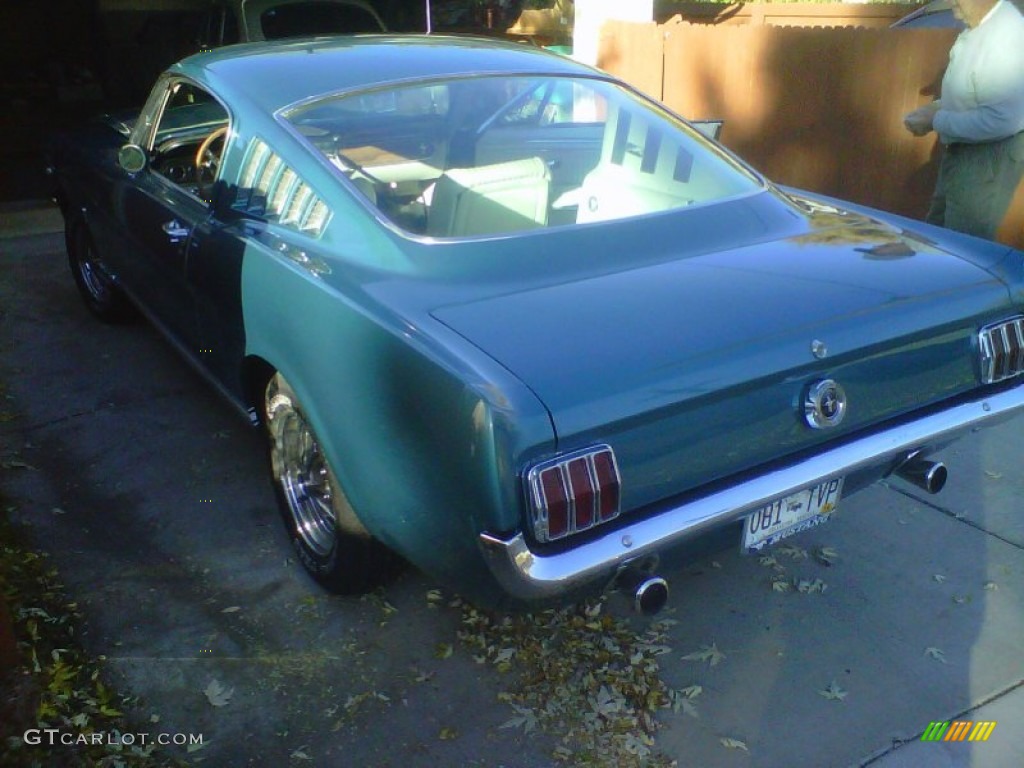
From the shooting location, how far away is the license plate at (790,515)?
2.64m

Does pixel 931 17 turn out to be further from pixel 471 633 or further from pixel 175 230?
pixel 471 633

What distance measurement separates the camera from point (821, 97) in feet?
22.9

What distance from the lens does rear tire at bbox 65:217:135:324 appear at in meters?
5.54

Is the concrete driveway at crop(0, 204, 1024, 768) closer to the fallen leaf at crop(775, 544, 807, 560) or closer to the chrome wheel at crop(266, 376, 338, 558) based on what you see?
the fallen leaf at crop(775, 544, 807, 560)

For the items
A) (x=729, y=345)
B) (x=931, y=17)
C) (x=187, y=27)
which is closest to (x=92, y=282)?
(x=729, y=345)

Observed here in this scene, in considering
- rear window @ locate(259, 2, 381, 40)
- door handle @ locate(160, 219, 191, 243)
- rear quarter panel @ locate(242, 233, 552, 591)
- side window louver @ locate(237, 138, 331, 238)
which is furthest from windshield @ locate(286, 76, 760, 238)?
rear window @ locate(259, 2, 381, 40)

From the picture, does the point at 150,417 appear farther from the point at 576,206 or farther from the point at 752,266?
the point at 752,266

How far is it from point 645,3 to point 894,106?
3.09 m

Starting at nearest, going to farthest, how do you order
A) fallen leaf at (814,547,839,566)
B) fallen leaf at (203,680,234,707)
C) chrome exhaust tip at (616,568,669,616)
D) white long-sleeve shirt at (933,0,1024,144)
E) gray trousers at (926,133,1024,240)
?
chrome exhaust tip at (616,568,669,616), fallen leaf at (203,680,234,707), fallen leaf at (814,547,839,566), white long-sleeve shirt at (933,0,1024,144), gray trousers at (926,133,1024,240)

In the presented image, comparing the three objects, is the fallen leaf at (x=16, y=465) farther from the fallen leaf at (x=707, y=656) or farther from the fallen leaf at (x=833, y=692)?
the fallen leaf at (x=833, y=692)

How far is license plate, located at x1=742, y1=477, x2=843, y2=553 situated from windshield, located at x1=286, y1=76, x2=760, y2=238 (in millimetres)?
1101

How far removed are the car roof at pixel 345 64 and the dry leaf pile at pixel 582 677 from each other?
1841 mm

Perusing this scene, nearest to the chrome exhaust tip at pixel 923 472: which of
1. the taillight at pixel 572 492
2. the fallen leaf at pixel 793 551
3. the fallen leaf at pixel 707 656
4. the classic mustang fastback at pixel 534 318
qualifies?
the classic mustang fastback at pixel 534 318

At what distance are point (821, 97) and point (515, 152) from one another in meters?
4.15
